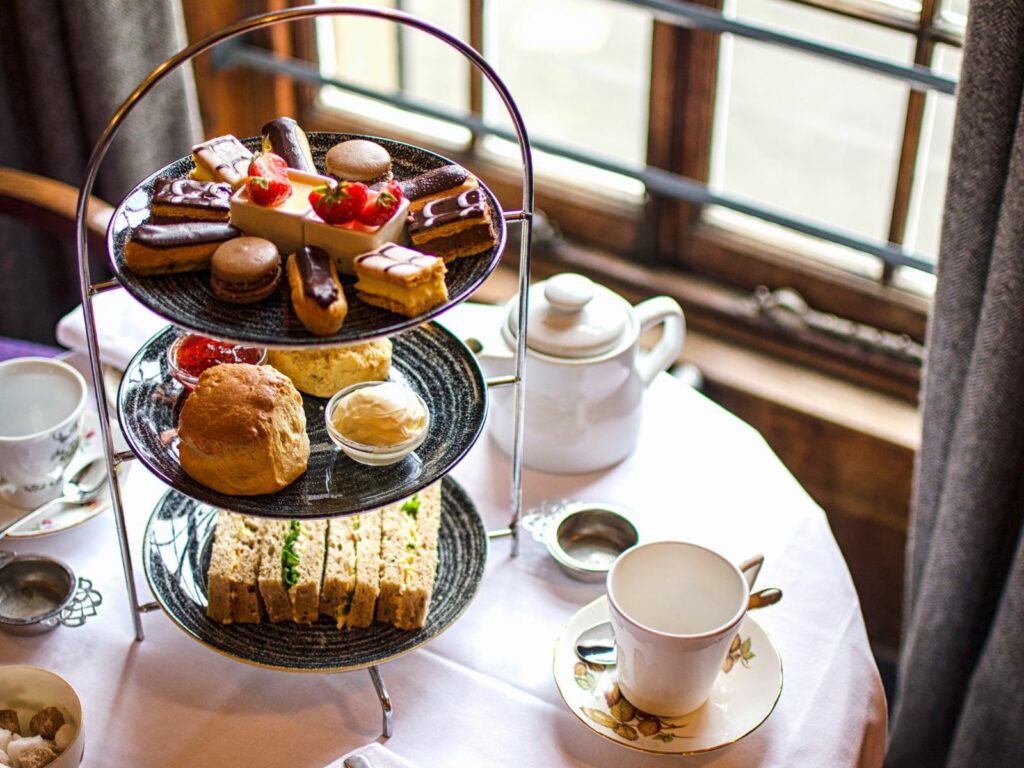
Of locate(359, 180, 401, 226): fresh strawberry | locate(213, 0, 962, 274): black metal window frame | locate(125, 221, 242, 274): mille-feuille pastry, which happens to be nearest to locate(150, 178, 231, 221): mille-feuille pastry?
locate(125, 221, 242, 274): mille-feuille pastry

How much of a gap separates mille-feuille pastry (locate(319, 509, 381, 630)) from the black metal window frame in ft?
2.98

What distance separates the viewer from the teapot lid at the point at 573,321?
118 cm

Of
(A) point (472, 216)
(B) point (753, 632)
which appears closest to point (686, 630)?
(B) point (753, 632)

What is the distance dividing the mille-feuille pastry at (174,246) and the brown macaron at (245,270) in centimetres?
2

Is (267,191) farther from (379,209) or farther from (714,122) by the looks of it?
(714,122)

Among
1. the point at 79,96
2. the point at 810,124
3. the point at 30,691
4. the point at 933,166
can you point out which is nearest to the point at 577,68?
the point at 810,124

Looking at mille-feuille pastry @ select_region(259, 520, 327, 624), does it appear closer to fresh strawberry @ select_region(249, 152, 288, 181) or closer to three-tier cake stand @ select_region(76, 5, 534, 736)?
three-tier cake stand @ select_region(76, 5, 534, 736)

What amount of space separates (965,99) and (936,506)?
0.55 metres

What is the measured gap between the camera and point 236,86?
7.51 feet

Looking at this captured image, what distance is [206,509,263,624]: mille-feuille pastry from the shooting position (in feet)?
3.42

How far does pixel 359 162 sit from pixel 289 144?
67 millimetres

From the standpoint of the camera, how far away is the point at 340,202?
0.91 meters

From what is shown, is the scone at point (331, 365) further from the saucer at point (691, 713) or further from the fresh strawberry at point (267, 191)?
the saucer at point (691, 713)

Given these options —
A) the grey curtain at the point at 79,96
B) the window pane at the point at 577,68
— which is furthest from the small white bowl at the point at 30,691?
the window pane at the point at 577,68
